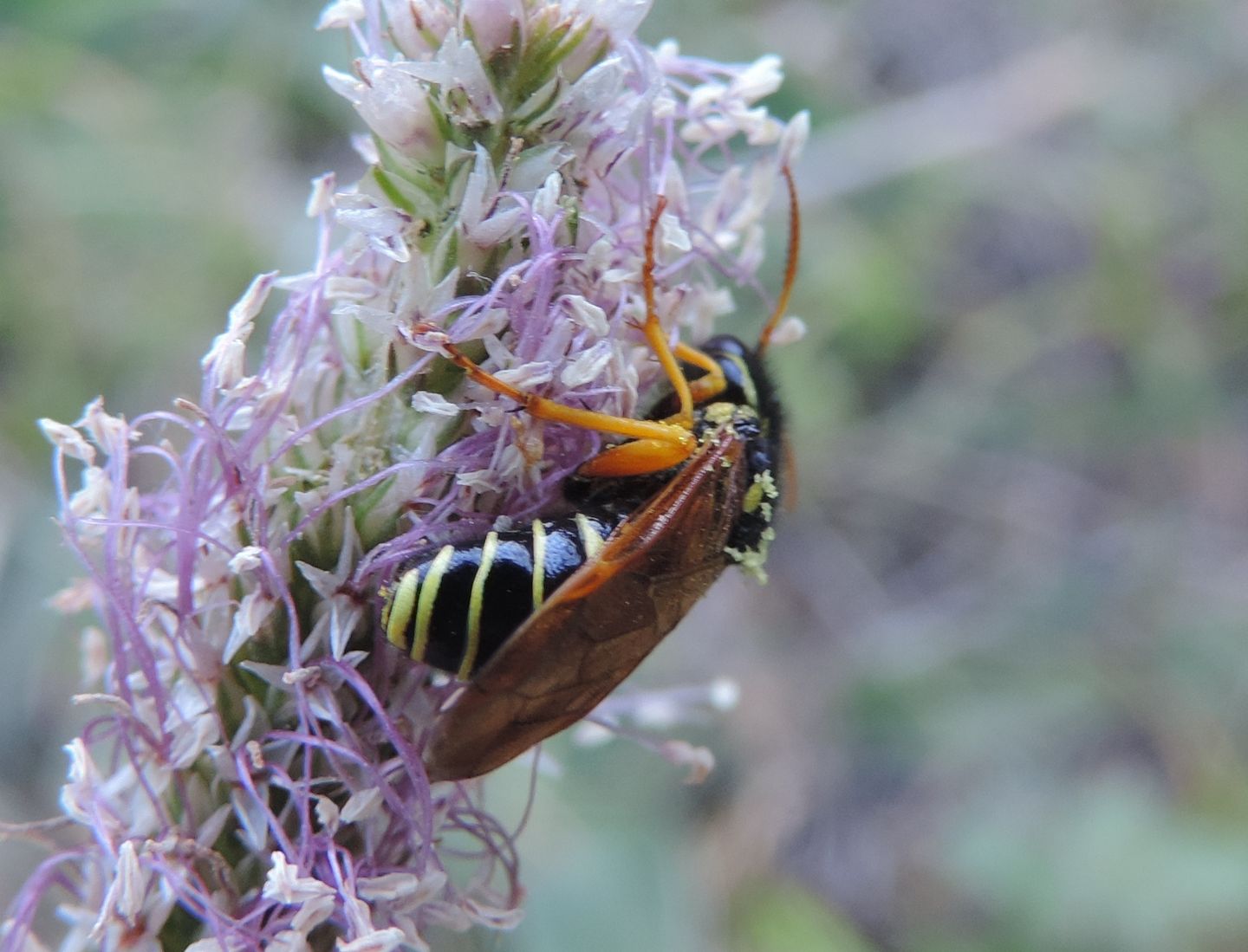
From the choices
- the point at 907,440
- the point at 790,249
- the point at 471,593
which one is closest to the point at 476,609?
the point at 471,593

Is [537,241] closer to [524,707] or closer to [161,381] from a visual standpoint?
[524,707]

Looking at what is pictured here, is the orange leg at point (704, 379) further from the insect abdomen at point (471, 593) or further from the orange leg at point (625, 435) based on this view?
the insect abdomen at point (471, 593)

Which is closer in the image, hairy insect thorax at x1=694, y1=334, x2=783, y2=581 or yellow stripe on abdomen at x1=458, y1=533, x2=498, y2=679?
→ yellow stripe on abdomen at x1=458, y1=533, x2=498, y2=679

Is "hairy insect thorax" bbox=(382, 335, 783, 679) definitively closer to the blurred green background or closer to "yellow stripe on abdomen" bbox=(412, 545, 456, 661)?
"yellow stripe on abdomen" bbox=(412, 545, 456, 661)

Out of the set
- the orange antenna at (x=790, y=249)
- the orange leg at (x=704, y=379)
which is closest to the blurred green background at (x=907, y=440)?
the orange antenna at (x=790, y=249)

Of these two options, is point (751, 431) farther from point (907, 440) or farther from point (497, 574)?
point (907, 440)

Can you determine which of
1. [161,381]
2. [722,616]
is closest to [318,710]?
[161,381]

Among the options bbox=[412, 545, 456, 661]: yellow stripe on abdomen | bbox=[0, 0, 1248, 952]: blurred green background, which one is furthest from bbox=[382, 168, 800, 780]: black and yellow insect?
bbox=[0, 0, 1248, 952]: blurred green background
